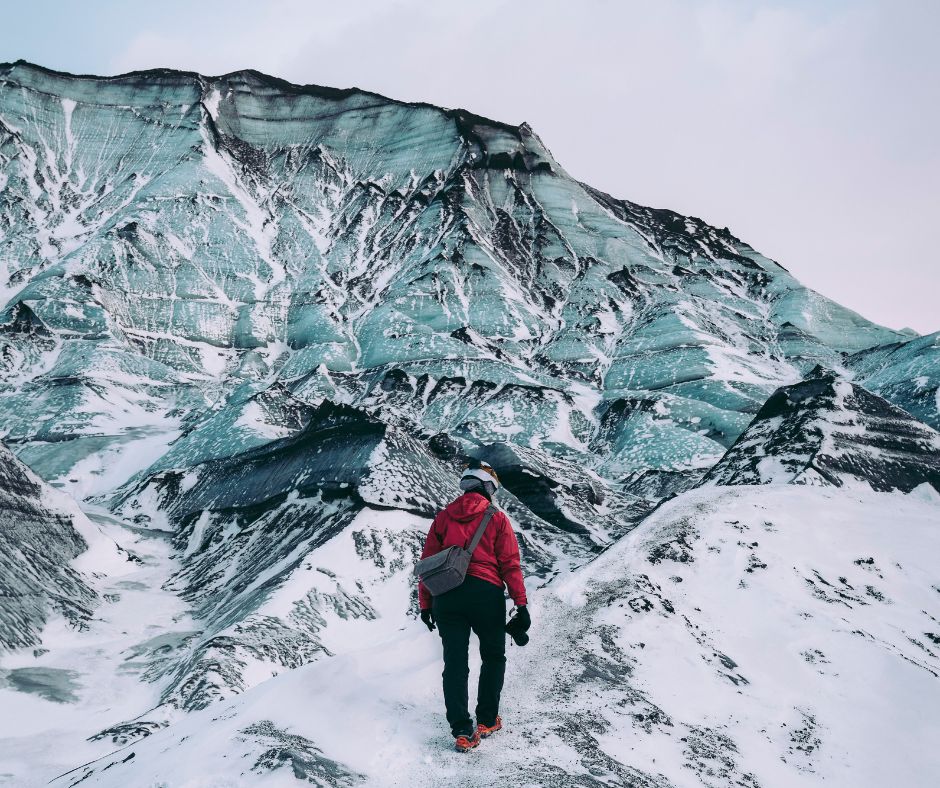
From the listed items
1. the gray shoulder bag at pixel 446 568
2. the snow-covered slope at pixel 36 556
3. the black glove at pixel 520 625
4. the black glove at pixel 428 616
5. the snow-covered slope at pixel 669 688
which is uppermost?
the gray shoulder bag at pixel 446 568

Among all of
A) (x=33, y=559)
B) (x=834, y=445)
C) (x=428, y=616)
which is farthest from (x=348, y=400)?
(x=428, y=616)

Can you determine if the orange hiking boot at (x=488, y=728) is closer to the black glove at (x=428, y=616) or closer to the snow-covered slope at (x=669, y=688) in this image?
the snow-covered slope at (x=669, y=688)

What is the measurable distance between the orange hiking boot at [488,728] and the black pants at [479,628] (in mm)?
43

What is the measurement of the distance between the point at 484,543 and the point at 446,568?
43cm

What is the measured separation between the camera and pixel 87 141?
137000 millimetres

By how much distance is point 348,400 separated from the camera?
273ft

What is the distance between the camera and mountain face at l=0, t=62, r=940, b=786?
1220 centimetres

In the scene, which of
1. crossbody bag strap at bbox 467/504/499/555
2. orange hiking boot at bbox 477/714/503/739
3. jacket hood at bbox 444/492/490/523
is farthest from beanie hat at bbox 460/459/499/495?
orange hiking boot at bbox 477/714/503/739

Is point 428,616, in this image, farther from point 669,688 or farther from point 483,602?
point 669,688

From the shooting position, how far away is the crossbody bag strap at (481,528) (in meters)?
8.02

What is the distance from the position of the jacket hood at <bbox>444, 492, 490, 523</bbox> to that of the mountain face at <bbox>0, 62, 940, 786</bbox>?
1.91m

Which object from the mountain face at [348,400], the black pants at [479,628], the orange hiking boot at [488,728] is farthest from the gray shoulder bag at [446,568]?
the mountain face at [348,400]

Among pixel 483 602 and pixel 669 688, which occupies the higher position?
pixel 483 602

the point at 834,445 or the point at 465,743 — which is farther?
the point at 834,445
